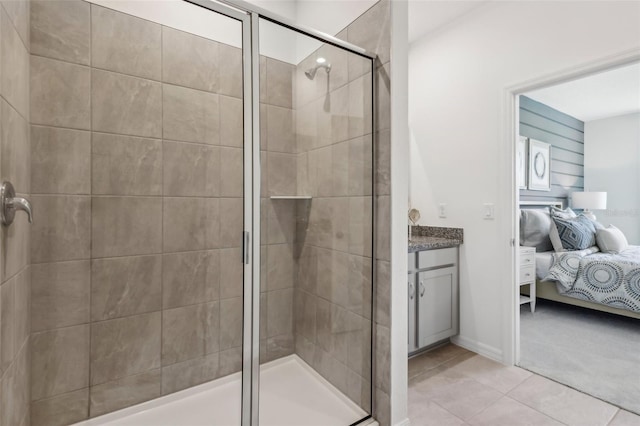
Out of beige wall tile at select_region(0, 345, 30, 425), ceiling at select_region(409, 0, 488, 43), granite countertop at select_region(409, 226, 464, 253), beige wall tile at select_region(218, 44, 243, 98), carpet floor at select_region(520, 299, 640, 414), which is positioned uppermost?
ceiling at select_region(409, 0, 488, 43)

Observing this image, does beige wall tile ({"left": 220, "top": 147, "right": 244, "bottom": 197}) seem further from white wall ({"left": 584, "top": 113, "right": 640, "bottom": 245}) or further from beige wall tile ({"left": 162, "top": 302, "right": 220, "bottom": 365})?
white wall ({"left": 584, "top": 113, "right": 640, "bottom": 245})

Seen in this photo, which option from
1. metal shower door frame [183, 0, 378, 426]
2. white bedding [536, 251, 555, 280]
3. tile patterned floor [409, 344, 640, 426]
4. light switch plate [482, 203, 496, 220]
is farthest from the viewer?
white bedding [536, 251, 555, 280]

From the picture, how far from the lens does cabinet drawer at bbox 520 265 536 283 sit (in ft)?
10.6

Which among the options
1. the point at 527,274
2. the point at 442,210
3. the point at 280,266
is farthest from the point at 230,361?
the point at 527,274

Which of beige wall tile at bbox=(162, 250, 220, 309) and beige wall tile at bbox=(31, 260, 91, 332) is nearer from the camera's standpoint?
beige wall tile at bbox=(31, 260, 91, 332)

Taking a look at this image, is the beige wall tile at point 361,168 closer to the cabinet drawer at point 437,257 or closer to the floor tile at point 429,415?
the cabinet drawer at point 437,257

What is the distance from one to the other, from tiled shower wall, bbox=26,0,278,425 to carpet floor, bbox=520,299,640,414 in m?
2.03

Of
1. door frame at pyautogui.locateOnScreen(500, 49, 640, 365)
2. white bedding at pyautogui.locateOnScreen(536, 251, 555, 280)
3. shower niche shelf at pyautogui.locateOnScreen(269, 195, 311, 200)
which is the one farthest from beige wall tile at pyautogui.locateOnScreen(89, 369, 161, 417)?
white bedding at pyautogui.locateOnScreen(536, 251, 555, 280)

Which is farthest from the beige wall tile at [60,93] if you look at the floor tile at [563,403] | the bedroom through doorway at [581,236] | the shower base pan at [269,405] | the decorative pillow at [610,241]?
the decorative pillow at [610,241]

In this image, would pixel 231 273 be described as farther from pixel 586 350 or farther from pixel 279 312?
pixel 586 350

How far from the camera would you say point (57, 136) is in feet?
4.84

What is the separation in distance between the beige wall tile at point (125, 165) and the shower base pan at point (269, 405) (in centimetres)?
112

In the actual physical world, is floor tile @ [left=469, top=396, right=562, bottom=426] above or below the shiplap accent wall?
below

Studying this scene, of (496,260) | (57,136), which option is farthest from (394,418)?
(57,136)
